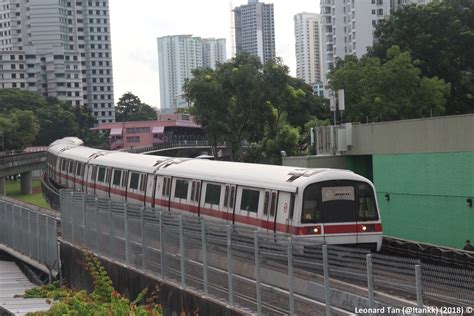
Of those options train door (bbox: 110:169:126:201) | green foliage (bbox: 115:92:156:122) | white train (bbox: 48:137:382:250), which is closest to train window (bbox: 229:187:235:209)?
white train (bbox: 48:137:382:250)

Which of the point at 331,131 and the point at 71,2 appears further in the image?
the point at 71,2

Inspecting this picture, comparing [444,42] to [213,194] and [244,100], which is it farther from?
[213,194]

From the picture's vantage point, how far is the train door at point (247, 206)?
16.7 meters

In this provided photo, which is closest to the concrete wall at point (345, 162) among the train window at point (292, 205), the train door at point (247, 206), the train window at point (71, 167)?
the train door at point (247, 206)

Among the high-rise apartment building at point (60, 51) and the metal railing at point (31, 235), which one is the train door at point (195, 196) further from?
the high-rise apartment building at point (60, 51)

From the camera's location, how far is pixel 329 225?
602 inches

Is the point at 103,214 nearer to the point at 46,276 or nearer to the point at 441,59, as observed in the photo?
the point at 46,276

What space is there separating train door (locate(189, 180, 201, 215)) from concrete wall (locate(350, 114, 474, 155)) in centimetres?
650

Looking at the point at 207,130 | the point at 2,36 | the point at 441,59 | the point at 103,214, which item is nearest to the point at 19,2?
the point at 2,36

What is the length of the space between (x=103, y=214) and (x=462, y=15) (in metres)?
37.0

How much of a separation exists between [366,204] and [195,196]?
602 cm

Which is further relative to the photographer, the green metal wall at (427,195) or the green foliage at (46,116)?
the green foliage at (46,116)

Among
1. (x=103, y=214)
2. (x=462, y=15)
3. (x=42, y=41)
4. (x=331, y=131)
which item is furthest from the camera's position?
(x=42, y=41)

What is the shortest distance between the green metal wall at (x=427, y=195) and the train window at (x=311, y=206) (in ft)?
19.3
